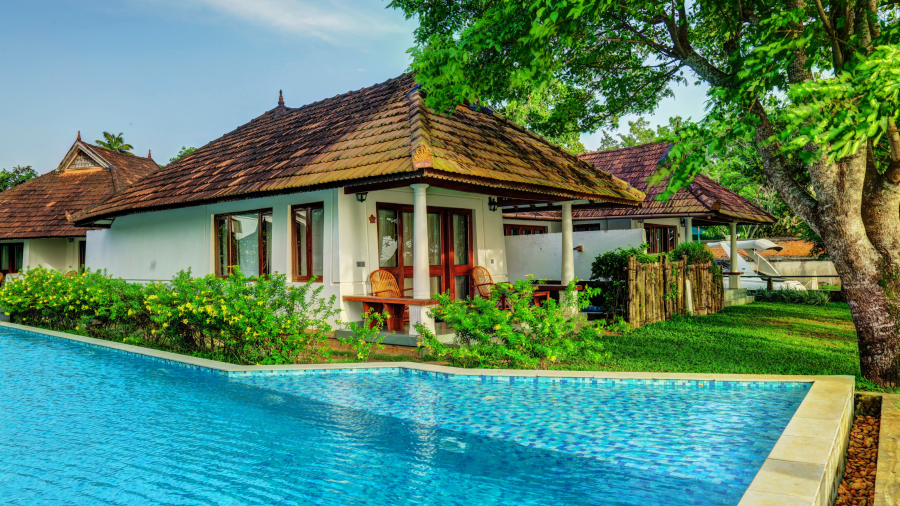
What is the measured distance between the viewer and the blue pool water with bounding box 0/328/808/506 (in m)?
4.29

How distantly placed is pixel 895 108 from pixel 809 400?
9.20ft

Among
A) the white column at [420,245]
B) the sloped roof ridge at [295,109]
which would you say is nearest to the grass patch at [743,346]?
the white column at [420,245]

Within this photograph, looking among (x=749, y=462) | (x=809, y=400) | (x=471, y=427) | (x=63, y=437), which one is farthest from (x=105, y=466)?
(x=809, y=400)

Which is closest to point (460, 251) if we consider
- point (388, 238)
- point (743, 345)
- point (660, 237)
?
point (388, 238)

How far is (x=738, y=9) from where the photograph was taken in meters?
8.00

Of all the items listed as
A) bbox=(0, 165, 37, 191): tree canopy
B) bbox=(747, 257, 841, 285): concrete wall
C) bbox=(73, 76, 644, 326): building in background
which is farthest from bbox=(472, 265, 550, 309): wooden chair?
bbox=(0, 165, 37, 191): tree canopy

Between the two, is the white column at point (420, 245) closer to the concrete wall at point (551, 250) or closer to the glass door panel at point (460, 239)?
the glass door panel at point (460, 239)

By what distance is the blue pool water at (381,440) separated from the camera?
4289 mm

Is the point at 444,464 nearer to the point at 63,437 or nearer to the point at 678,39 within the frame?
the point at 63,437

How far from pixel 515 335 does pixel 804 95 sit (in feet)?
14.5

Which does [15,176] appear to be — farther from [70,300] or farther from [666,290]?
[666,290]

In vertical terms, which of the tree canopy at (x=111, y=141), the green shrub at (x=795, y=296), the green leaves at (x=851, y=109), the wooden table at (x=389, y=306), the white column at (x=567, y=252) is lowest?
the green shrub at (x=795, y=296)

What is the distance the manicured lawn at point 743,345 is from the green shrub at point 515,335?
795mm

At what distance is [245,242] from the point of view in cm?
1377
